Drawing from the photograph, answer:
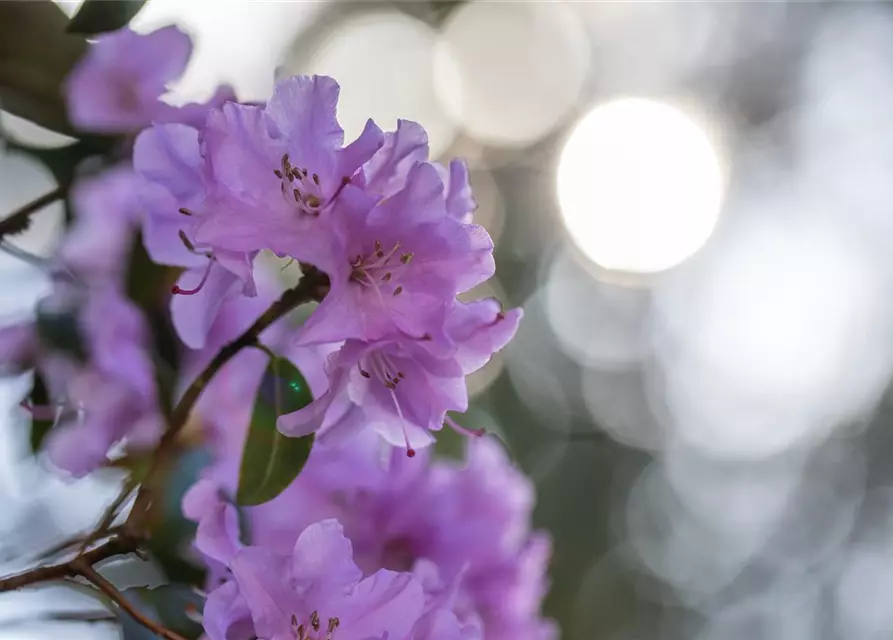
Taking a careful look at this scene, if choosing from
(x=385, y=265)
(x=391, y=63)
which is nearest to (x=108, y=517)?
(x=385, y=265)

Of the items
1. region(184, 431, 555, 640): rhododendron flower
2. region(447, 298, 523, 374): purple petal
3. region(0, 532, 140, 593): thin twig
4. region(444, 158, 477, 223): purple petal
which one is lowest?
region(184, 431, 555, 640): rhododendron flower

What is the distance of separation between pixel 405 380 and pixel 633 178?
168 centimetres

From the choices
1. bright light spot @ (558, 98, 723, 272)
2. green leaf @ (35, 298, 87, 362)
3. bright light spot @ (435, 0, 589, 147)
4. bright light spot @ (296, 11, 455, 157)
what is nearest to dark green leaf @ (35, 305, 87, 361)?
green leaf @ (35, 298, 87, 362)

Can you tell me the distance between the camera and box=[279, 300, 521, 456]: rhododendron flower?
0.96 ft

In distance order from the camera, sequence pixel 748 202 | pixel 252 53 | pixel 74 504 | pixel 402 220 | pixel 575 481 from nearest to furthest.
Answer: pixel 402 220, pixel 74 504, pixel 252 53, pixel 575 481, pixel 748 202

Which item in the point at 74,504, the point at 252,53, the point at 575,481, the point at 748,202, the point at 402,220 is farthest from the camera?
the point at 748,202

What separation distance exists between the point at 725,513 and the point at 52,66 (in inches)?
78.5

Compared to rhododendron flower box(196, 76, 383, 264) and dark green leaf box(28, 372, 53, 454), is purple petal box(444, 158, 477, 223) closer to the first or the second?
rhododendron flower box(196, 76, 383, 264)

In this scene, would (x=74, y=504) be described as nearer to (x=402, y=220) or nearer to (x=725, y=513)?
(x=402, y=220)

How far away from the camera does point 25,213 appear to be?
37 centimetres

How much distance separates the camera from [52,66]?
38 centimetres

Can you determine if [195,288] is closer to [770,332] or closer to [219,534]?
[219,534]

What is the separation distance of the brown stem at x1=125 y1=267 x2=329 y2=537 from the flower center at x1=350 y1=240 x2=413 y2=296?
0.02 meters

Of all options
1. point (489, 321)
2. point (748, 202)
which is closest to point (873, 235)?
point (748, 202)
